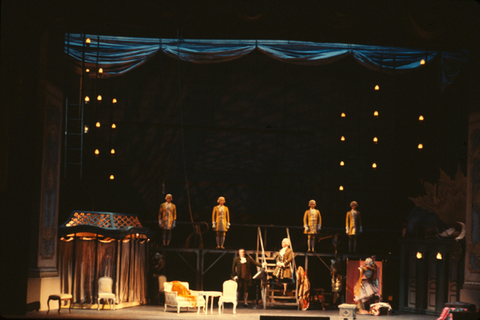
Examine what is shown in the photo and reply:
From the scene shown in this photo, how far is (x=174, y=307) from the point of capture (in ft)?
45.9

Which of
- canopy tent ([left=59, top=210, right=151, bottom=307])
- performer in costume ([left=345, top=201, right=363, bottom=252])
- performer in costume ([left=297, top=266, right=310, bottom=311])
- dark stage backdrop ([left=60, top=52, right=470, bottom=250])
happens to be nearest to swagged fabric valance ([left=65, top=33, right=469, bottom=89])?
dark stage backdrop ([left=60, top=52, right=470, bottom=250])

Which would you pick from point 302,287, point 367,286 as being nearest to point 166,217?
point 302,287

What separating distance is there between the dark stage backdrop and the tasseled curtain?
318 cm

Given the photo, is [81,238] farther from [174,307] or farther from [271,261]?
[271,261]

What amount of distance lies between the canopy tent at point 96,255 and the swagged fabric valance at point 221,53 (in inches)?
173

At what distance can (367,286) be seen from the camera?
13625 mm

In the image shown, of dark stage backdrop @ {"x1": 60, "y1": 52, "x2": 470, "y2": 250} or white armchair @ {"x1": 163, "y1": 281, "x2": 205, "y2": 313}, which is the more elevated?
dark stage backdrop @ {"x1": 60, "y1": 52, "x2": 470, "y2": 250}

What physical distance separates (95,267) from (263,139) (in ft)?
22.1

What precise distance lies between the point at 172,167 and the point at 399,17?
916cm

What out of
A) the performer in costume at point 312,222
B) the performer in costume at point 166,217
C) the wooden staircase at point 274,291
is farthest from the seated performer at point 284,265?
the performer in costume at point 166,217

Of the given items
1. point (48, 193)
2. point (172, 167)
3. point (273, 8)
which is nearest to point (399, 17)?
point (273, 8)

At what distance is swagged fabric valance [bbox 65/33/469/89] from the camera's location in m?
16.2

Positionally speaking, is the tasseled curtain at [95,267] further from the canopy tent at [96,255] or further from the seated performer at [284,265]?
the seated performer at [284,265]

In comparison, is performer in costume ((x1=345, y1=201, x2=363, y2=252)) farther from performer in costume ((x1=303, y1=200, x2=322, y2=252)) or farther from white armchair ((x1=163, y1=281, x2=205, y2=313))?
white armchair ((x1=163, y1=281, x2=205, y2=313))
